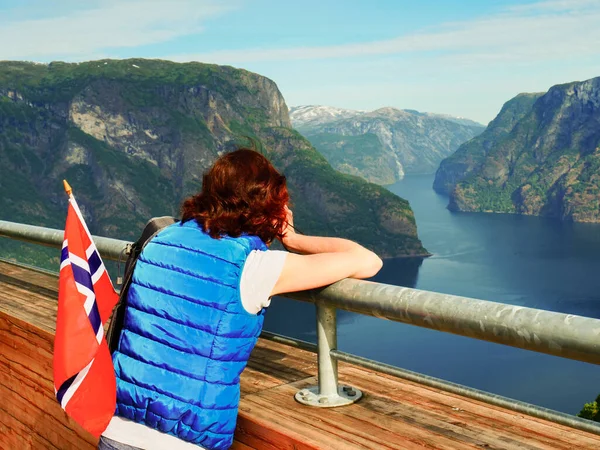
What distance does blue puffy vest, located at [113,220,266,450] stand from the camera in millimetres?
2688

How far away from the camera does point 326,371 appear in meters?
3.39

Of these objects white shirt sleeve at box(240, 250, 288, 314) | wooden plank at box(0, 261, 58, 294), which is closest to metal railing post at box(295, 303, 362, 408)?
white shirt sleeve at box(240, 250, 288, 314)

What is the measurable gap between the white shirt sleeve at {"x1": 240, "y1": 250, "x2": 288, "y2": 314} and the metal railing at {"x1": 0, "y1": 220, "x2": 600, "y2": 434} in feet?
1.30

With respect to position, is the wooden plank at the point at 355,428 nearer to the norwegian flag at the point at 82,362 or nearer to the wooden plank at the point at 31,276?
the norwegian flag at the point at 82,362

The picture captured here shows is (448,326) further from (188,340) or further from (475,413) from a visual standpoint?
(188,340)

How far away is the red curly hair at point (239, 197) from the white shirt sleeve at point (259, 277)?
5.0 inches

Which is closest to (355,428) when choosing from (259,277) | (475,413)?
(475,413)

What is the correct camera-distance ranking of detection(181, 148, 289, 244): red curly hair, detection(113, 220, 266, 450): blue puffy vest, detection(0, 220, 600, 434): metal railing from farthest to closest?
detection(181, 148, 289, 244): red curly hair, detection(113, 220, 266, 450): blue puffy vest, detection(0, 220, 600, 434): metal railing

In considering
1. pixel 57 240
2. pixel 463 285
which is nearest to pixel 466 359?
pixel 463 285

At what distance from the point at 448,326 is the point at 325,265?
611 mm

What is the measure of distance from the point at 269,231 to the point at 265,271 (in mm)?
222

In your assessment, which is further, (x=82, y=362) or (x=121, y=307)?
(x=121, y=307)

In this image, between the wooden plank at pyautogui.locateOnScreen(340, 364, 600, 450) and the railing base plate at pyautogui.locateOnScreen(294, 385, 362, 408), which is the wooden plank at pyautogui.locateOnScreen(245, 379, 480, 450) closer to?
the railing base plate at pyautogui.locateOnScreen(294, 385, 362, 408)

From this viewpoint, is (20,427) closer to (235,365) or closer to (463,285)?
(235,365)
